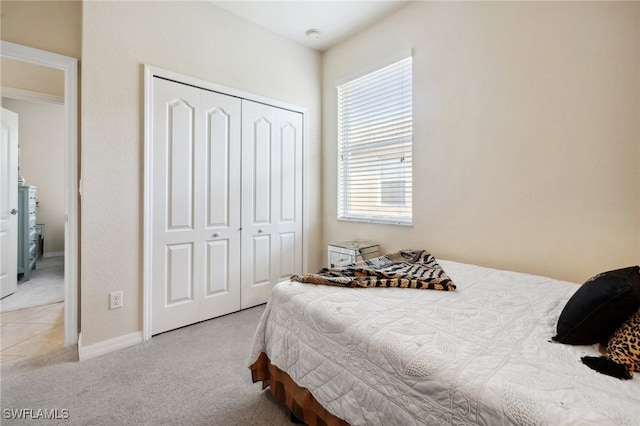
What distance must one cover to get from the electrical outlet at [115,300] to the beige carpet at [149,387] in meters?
0.34

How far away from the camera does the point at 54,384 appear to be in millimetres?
1733

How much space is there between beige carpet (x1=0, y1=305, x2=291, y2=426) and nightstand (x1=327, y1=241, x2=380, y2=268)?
117cm

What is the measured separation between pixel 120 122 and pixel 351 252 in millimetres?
2204

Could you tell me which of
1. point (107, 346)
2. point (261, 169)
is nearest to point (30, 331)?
point (107, 346)

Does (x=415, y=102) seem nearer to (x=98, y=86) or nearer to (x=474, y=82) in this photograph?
(x=474, y=82)

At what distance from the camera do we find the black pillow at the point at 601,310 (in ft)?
3.07

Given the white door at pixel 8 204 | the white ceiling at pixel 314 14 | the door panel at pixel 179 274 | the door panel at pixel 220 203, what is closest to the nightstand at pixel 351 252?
the door panel at pixel 220 203

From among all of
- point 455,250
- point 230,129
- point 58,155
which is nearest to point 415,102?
point 455,250

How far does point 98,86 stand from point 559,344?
3.00 metres

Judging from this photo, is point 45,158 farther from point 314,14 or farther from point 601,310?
point 601,310

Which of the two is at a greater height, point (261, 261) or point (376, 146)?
point (376, 146)

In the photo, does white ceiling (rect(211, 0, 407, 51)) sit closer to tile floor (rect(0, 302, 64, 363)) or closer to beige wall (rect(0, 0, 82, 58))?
beige wall (rect(0, 0, 82, 58))

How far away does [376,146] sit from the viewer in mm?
2930

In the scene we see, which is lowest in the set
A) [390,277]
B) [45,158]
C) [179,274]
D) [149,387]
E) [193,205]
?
[149,387]
